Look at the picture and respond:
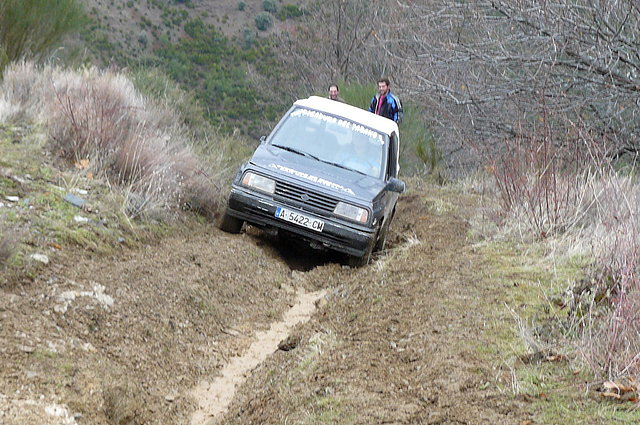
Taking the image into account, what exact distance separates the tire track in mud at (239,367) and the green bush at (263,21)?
5211 cm

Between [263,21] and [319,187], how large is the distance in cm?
5120

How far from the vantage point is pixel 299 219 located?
30.7ft

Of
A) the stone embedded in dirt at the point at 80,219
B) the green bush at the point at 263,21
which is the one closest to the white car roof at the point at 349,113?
the stone embedded in dirt at the point at 80,219

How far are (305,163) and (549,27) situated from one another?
4154mm

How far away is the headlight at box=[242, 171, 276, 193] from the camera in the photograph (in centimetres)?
943

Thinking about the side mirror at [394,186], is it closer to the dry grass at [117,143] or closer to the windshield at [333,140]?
the windshield at [333,140]

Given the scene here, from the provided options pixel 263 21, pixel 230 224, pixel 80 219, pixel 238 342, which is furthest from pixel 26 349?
pixel 263 21

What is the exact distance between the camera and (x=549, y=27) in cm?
1143

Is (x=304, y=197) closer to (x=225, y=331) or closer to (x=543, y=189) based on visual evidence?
(x=225, y=331)

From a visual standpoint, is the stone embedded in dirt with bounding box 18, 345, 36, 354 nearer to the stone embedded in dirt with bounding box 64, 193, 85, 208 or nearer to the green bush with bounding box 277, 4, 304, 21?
the stone embedded in dirt with bounding box 64, 193, 85, 208

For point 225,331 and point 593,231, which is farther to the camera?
point 593,231

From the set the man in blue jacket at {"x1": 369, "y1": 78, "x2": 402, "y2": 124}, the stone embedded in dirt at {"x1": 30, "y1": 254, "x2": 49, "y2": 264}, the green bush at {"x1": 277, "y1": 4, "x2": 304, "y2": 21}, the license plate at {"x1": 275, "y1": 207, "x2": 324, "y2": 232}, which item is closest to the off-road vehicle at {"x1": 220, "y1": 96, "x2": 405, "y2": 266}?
the license plate at {"x1": 275, "y1": 207, "x2": 324, "y2": 232}

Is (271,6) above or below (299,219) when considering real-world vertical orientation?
below

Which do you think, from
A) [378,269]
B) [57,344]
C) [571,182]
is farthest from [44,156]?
[571,182]
